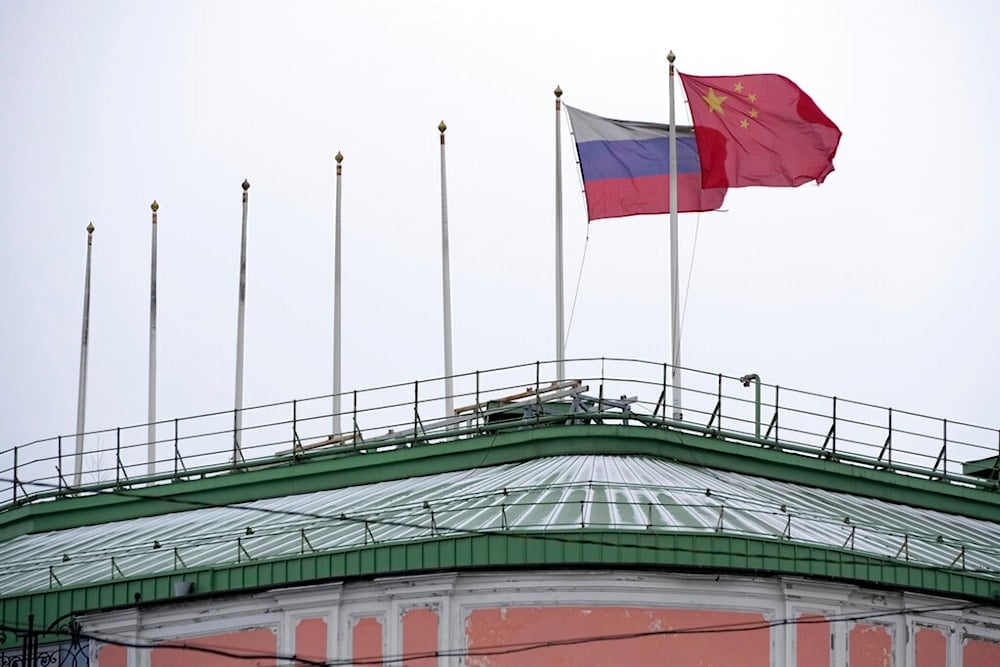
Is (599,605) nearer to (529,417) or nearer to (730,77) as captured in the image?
(529,417)

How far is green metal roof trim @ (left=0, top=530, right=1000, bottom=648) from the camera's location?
1845 inches

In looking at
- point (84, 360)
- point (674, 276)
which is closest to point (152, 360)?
point (84, 360)

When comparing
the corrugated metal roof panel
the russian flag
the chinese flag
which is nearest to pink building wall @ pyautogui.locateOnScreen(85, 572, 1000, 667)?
the corrugated metal roof panel

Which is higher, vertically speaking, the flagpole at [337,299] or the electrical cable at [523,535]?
the flagpole at [337,299]

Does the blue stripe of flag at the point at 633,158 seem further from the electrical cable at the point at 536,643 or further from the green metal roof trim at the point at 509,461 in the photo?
the electrical cable at the point at 536,643

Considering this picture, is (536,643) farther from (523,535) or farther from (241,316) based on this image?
(241,316)

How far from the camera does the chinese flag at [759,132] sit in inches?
2409

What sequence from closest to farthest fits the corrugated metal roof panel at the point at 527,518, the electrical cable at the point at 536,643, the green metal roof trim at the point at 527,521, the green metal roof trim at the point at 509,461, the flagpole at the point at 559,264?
the electrical cable at the point at 536,643
the green metal roof trim at the point at 527,521
the corrugated metal roof panel at the point at 527,518
the green metal roof trim at the point at 509,461
the flagpole at the point at 559,264

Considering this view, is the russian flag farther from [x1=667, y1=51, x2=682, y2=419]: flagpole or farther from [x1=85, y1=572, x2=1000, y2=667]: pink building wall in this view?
[x1=85, y1=572, x2=1000, y2=667]: pink building wall

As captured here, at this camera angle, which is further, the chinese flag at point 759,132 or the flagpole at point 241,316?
the flagpole at point 241,316

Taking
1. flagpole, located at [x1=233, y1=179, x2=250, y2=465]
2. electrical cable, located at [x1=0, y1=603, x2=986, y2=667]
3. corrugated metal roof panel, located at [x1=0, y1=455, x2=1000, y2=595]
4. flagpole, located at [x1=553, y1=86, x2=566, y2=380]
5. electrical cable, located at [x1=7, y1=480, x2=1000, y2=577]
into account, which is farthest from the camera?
flagpole, located at [x1=233, y1=179, x2=250, y2=465]

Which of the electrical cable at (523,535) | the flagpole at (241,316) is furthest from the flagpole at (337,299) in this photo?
the electrical cable at (523,535)

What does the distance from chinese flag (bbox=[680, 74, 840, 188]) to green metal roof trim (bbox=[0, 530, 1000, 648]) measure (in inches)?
573

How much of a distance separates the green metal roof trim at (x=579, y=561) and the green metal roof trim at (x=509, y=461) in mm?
3937
